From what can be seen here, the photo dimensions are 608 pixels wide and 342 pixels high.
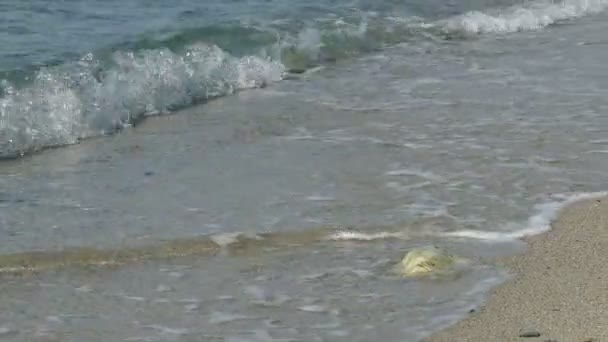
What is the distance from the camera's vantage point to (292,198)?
7.11 metres

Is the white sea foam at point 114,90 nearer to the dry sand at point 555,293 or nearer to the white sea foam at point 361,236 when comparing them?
the white sea foam at point 361,236

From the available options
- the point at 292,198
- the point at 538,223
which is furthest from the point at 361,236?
the point at 538,223

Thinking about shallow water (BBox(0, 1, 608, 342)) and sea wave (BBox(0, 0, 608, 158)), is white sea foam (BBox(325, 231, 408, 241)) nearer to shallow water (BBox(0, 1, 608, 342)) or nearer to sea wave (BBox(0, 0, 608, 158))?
shallow water (BBox(0, 1, 608, 342))

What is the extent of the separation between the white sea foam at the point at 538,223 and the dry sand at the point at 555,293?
7cm

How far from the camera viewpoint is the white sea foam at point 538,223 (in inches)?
256

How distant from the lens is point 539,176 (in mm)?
7566

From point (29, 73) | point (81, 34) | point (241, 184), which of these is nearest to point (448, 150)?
point (241, 184)

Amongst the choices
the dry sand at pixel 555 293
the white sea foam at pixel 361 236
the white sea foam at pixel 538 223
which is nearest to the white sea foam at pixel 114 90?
the white sea foam at pixel 361 236

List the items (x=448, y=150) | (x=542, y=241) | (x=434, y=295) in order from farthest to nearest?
(x=448, y=150) < (x=542, y=241) < (x=434, y=295)

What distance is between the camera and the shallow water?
5.52 m

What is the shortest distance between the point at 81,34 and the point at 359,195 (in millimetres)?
5419

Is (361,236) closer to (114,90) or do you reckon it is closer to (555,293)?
(555,293)

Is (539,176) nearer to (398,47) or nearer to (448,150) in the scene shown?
(448,150)

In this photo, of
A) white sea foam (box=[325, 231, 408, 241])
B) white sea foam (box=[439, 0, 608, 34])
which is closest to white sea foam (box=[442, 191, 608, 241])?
white sea foam (box=[325, 231, 408, 241])
